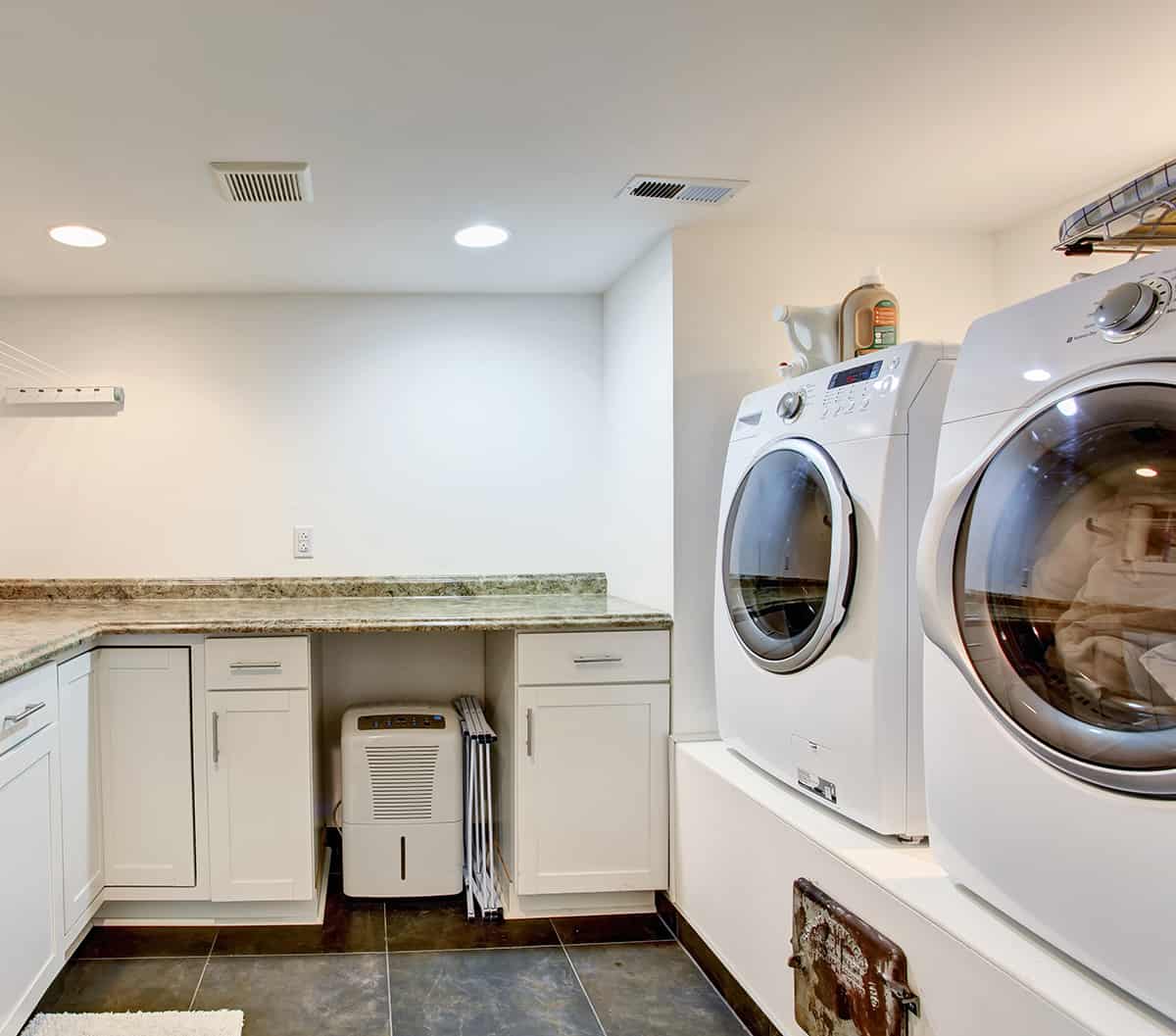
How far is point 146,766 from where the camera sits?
2412mm

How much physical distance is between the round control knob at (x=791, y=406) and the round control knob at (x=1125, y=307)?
85 centimetres

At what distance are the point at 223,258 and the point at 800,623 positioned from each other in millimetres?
2115

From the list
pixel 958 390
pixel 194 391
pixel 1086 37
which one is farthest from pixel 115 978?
pixel 1086 37

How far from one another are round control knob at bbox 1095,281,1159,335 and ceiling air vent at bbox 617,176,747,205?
1.29 metres

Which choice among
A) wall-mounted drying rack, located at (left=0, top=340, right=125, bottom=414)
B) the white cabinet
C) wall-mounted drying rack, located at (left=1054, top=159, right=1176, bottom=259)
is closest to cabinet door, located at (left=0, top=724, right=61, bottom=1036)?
the white cabinet

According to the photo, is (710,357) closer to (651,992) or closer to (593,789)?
(593,789)

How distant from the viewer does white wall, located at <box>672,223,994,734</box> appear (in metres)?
2.48

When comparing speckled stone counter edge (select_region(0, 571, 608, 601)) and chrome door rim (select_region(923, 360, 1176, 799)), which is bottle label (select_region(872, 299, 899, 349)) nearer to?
chrome door rim (select_region(923, 360, 1176, 799))

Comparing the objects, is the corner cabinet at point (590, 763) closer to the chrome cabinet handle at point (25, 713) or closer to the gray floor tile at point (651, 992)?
the gray floor tile at point (651, 992)

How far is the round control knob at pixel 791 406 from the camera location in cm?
190

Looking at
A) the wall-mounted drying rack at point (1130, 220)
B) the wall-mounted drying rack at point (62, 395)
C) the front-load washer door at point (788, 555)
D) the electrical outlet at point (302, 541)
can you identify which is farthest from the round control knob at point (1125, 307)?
the wall-mounted drying rack at point (62, 395)

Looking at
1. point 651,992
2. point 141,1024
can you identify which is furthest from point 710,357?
point 141,1024

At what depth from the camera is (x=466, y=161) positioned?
6.60 feet

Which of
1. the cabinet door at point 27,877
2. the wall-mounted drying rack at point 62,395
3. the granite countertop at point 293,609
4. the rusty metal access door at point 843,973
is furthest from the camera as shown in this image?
the wall-mounted drying rack at point 62,395
